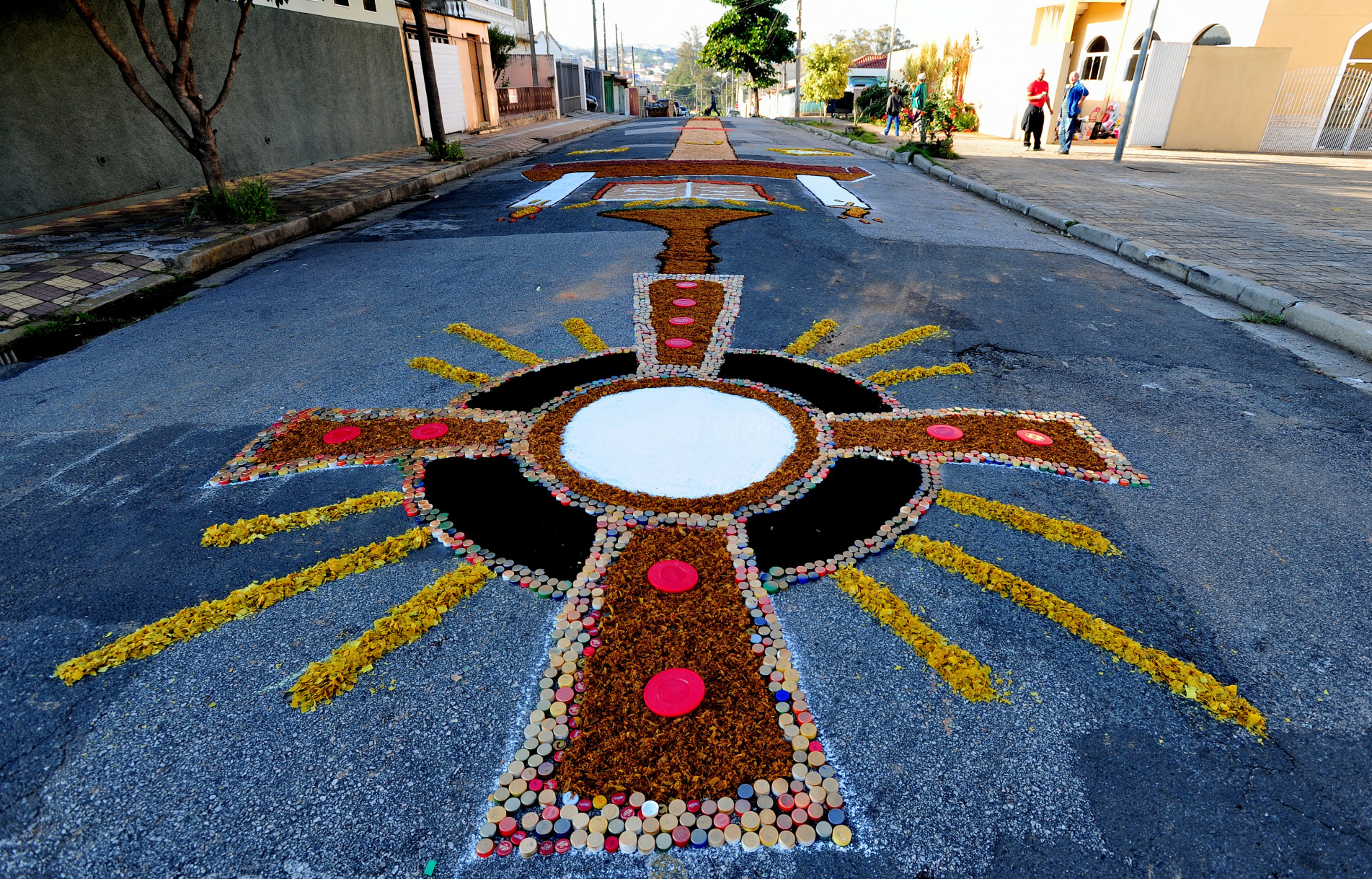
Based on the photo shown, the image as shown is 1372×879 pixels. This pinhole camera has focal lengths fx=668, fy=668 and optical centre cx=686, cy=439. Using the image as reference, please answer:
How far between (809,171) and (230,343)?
10546mm

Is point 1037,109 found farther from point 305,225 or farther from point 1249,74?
point 305,225

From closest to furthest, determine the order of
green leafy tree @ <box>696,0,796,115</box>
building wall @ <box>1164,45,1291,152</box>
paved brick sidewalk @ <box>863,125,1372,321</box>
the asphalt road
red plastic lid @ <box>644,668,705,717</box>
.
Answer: the asphalt road < red plastic lid @ <box>644,668,705,717</box> < paved brick sidewalk @ <box>863,125,1372,321</box> < building wall @ <box>1164,45,1291,152</box> < green leafy tree @ <box>696,0,796,115</box>

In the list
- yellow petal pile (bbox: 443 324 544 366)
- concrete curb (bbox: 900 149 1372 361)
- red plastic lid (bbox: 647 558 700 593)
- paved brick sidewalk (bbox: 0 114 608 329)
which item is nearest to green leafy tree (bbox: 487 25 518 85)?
paved brick sidewalk (bbox: 0 114 608 329)

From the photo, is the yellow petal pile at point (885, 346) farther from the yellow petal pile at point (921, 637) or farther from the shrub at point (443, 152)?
the shrub at point (443, 152)

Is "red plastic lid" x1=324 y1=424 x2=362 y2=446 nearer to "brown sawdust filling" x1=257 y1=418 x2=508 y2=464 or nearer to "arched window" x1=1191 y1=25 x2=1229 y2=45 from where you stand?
"brown sawdust filling" x1=257 y1=418 x2=508 y2=464

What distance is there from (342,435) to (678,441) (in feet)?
5.87

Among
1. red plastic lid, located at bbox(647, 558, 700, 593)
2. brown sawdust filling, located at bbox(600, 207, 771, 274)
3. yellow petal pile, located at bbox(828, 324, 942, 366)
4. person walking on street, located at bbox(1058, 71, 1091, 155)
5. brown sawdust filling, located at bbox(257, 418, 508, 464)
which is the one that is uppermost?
person walking on street, located at bbox(1058, 71, 1091, 155)

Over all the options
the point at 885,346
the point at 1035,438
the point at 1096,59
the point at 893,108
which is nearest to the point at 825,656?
the point at 1035,438

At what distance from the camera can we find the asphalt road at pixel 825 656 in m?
1.68

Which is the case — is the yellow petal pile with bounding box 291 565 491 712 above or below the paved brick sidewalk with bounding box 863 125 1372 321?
below

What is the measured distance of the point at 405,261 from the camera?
6.87 metres

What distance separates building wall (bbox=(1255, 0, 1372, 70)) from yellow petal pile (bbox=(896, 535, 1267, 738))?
20.4 meters

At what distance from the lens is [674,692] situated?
79.9 inches

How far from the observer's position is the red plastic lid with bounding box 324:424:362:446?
11.5ft
